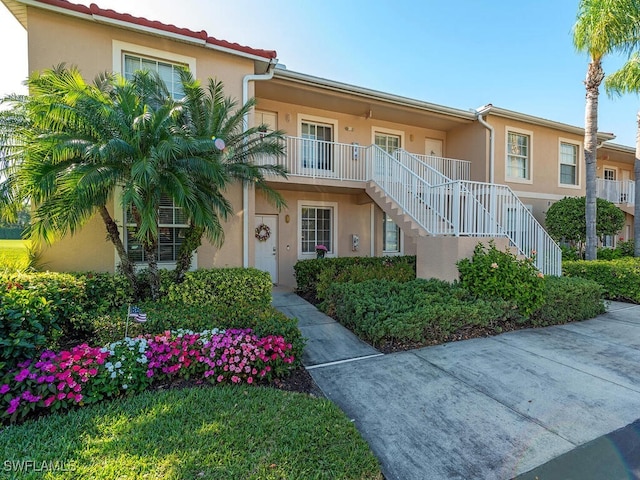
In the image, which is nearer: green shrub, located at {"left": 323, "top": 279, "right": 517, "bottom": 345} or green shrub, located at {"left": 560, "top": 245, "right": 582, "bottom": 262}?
green shrub, located at {"left": 323, "top": 279, "right": 517, "bottom": 345}

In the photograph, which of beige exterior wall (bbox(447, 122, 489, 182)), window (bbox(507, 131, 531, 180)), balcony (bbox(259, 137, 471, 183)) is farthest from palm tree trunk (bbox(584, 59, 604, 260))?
balcony (bbox(259, 137, 471, 183))

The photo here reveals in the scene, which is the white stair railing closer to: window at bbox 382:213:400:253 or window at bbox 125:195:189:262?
window at bbox 382:213:400:253

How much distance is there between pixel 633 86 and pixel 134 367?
16.0m

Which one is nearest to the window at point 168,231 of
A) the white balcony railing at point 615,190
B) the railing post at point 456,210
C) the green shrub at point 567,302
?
the railing post at point 456,210

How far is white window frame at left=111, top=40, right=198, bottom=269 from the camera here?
251 inches

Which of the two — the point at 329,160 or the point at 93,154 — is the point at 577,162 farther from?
the point at 93,154

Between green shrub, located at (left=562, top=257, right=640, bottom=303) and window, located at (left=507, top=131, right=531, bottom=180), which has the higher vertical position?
window, located at (left=507, top=131, right=531, bottom=180)

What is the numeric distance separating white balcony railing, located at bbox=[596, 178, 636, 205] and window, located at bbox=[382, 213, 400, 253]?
31.2ft

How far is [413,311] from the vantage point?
5.07 m

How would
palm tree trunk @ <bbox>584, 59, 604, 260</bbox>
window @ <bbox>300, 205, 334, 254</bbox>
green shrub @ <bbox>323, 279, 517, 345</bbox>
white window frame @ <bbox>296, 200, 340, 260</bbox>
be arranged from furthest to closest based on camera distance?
window @ <bbox>300, 205, 334, 254</bbox>
white window frame @ <bbox>296, 200, 340, 260</bbox>
palm tree trunk @ <bbox>584, 59, 604, 260</bbox>
green shrub @ <bbox>323, 279, 517, 345</bbox>

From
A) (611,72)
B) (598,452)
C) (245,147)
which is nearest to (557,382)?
(598,452)

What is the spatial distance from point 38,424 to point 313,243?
8.37m

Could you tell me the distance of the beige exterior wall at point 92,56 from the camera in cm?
593

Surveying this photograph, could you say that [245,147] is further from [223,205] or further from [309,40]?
[309,40]
